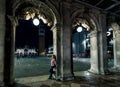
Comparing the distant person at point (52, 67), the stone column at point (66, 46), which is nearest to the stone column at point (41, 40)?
the stone column at point (66, 46)

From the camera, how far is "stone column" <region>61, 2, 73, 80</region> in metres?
10.2

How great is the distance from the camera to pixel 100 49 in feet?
40.7

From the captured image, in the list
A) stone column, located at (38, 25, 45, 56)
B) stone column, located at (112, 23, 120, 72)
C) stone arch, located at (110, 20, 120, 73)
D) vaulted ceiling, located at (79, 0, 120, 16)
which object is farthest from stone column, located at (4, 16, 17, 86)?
stone column, located at (38, 25, 45, 56)

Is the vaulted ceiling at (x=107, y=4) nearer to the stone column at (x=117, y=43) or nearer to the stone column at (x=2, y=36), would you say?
the stone column at (x=117, y=43)

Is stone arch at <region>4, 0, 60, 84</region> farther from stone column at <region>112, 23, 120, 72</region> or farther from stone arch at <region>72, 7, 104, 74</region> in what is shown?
stone column at <region>112, 23, 120, 72</region>

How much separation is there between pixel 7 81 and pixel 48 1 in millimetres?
5993

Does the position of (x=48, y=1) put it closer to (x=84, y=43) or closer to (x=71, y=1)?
(x=71, y=1)

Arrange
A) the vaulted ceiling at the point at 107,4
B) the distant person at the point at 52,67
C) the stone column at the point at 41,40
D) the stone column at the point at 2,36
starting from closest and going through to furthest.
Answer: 1. the stone column at the point at 2,36
2. the distant person at the point at 52,67
3. the vaulted ceiling at the point at 107,4
4. the stone column at the point at 41,40

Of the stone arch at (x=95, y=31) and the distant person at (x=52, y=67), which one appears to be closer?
the distant person at (x=52, y=67)

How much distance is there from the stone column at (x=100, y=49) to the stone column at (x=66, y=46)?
119 inches

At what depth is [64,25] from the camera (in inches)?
417

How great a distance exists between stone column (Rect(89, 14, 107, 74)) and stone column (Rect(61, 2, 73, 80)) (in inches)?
119

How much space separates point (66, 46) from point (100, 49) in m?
3.61

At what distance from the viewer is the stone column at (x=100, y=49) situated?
483 inches
